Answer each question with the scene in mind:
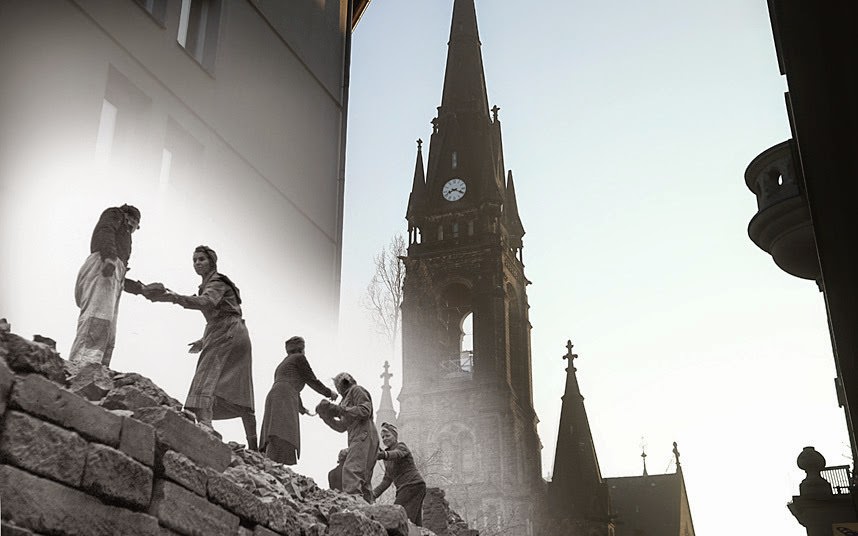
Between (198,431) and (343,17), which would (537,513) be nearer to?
(343,17)

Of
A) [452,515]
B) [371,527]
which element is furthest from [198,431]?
[452,515]

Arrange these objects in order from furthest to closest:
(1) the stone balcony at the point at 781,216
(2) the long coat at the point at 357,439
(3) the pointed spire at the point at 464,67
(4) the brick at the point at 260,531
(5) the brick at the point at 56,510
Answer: (3) the pointed spire at the point at 464,67
(1) the stone balcony at the point at 781,216
(2) the long coat at the point at 357,439
(4) the brick at the point at 260,531
(5) the brick at the point at 56,510

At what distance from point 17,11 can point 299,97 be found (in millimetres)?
5741

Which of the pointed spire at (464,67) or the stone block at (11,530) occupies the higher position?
the pointed spire at (464,67)

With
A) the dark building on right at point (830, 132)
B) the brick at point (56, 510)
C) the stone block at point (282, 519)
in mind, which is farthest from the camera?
the stone block at point (282, 519)

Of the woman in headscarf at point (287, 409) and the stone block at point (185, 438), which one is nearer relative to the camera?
the stone block at point (185, 438)

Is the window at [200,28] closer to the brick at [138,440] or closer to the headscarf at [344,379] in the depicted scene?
the headscarf at [344,379]

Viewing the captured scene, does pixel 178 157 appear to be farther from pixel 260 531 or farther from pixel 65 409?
pixel 65 409

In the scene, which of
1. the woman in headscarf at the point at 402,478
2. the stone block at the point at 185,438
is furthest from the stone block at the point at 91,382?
the woman in headscarf at the point at 402,478

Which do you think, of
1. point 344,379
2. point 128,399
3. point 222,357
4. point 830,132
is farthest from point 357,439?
point 830,132

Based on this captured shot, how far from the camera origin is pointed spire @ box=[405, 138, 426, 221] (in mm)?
56562

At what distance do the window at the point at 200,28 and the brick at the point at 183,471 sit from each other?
27.2 ft

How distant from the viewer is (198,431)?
279 inches

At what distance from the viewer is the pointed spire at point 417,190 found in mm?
56562
